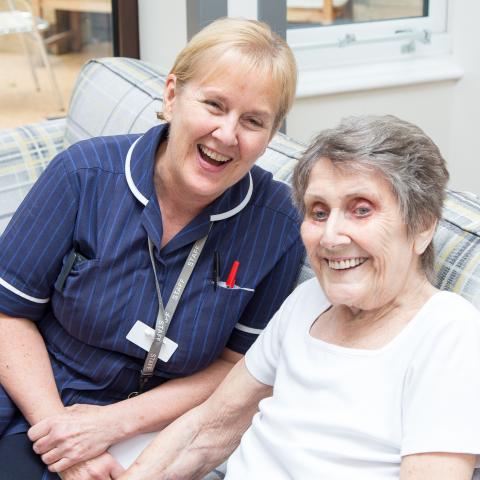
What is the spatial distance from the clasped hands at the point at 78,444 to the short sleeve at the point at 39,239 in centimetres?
27

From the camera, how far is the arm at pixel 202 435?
1.76 metres

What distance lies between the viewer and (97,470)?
1.86 metres

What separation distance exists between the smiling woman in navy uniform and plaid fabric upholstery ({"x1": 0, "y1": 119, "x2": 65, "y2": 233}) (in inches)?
25.5

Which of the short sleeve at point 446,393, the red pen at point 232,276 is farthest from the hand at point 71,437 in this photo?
the short sleeve at point 446,393

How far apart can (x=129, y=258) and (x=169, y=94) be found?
35 centimetres

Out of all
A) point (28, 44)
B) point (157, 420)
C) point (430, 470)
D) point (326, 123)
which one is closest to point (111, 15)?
point (28, 44)


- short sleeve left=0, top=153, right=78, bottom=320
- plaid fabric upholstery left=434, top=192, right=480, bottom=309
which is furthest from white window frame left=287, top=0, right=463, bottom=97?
plaid fabric upholstery left=434, top=192, right=480, bottom=309

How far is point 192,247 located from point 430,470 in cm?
75

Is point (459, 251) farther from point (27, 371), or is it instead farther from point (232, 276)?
point (27, 371)

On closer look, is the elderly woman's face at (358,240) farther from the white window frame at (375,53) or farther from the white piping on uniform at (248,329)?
the white window frame at (375,53)

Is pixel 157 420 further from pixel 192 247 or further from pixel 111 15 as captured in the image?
pixel 111 15

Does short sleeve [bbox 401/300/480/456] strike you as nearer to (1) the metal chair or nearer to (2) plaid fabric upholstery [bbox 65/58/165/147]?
(2) plaid fabric upholstery [bbox 65/58/165/147]

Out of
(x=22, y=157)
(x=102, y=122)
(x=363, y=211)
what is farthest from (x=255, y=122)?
(x=22, y=157)

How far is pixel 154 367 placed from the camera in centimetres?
192
